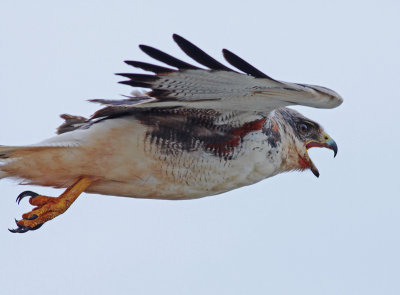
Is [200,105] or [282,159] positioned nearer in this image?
[200,105]

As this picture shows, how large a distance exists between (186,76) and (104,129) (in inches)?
53.6

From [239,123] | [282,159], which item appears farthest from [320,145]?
[239,123]

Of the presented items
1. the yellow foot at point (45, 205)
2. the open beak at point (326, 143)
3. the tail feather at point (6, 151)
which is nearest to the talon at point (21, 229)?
the yellow foot at point (45, 205)

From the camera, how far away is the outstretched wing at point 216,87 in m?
8.93

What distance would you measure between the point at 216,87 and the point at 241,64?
1.70ft

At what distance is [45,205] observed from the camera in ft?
33.2

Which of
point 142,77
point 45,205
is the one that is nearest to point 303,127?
point 142,77

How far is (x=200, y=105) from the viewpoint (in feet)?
32.2

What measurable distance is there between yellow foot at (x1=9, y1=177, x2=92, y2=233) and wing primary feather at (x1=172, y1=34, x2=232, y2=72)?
2.09 meters

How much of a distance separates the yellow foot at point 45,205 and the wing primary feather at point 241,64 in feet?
7.37

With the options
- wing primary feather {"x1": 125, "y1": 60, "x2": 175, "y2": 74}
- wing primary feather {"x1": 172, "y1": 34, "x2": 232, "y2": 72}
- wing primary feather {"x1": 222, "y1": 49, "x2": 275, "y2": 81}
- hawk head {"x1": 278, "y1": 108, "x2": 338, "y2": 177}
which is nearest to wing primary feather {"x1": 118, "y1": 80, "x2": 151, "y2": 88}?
wing primary feather {"x1": 125, "y1": 60, "x2": 175, "y2": 74}

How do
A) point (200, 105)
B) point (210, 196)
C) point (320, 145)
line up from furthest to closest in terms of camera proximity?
point (320, 145), point (210, 196), point (200, 105)

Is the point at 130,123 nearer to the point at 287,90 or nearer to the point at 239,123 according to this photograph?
the point at 239,123

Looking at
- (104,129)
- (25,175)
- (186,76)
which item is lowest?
(25,175)
